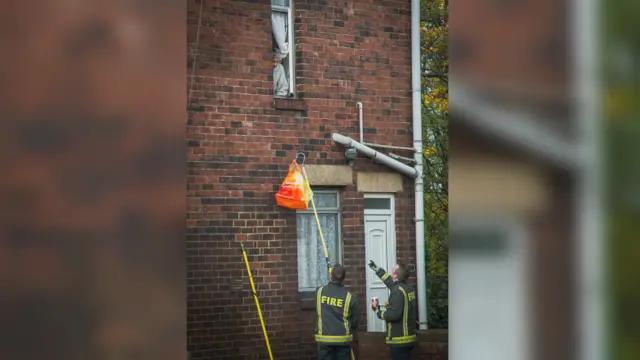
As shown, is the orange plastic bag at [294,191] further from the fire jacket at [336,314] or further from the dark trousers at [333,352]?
the dark trousers at [333,352]

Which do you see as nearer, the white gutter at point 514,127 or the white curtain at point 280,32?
the white gutter at point 514,127

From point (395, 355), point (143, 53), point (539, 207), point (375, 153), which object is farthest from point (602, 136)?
point (375, 153)

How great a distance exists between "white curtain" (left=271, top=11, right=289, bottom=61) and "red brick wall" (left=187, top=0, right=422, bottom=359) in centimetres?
22

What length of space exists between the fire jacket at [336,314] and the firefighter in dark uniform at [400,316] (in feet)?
1.65

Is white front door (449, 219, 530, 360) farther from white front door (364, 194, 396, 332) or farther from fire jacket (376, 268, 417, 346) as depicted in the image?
white front door (364, 194, 396, 332)

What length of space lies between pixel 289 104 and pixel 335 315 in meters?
3.10

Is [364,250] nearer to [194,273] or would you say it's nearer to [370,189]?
[370,189]

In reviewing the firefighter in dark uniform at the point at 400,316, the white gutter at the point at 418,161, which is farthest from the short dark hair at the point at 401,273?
the white gutter at the point at 418,161

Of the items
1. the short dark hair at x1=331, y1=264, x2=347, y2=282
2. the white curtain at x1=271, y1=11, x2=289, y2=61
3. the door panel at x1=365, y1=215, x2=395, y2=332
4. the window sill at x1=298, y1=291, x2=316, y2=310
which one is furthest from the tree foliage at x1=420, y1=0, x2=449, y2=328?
the short dark hair at x1=331, y1=264, x2=347, y2=282

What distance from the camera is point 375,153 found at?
13.8 metres

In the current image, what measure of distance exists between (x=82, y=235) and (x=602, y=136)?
1.96 feet

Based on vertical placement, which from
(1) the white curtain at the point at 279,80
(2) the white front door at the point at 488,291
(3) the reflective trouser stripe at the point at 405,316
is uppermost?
(1) the white curtain at the point at 279,80

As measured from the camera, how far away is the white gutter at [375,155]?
1360 centimetres

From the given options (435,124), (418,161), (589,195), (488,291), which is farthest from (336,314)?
(589,195)
